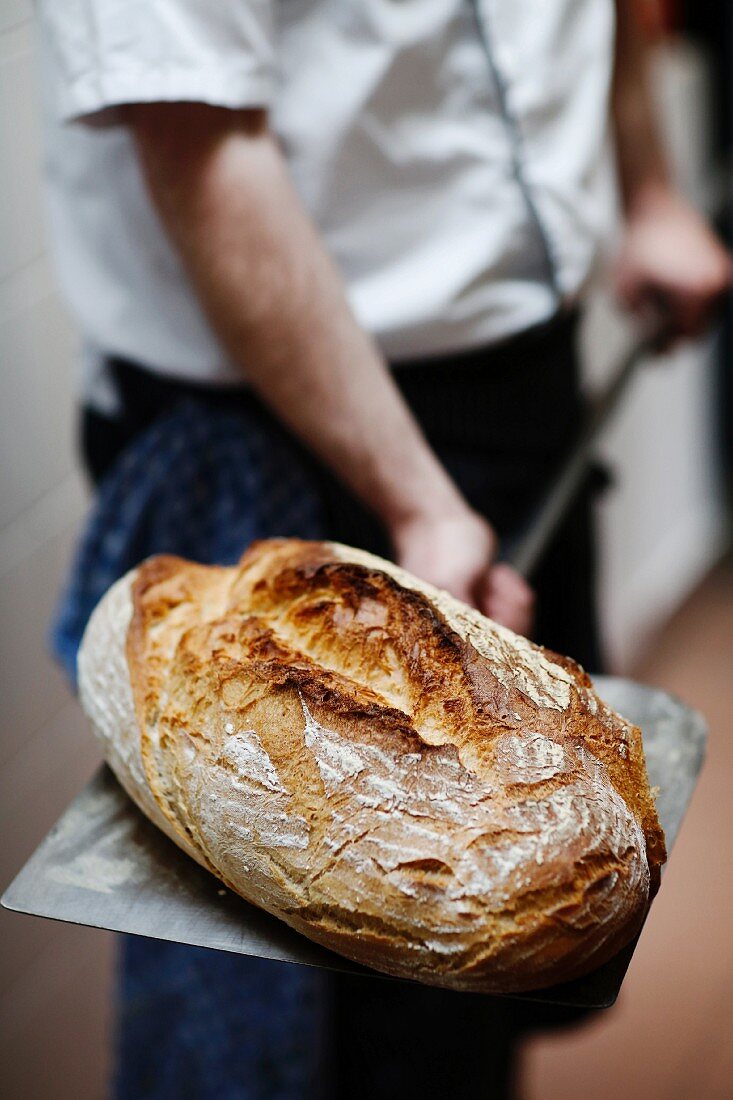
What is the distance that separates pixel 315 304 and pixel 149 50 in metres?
0.21

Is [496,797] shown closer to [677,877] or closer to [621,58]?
[621,58]

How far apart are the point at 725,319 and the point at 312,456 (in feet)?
6.18

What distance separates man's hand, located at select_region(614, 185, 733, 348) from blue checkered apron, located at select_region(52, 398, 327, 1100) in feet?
2.09

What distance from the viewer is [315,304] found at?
32.7 inches

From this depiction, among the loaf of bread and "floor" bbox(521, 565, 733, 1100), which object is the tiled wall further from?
"floor" bbox(521, 565, 733, 1100)

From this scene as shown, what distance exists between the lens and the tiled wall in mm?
A: 1153

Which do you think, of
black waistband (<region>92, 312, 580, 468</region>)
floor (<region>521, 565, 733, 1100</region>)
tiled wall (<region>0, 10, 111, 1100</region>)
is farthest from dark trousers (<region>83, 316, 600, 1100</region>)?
floor (<region>521, 565, 733, 1100</region>)

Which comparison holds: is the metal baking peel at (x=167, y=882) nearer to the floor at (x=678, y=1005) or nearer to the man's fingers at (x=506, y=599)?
the man's fingers at (x=506, y=599)

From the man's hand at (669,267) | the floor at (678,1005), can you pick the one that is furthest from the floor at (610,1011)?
the man's hand at (669,267)

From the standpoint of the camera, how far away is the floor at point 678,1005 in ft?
5.24

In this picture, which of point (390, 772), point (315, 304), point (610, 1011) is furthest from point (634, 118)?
point (610, 1011)

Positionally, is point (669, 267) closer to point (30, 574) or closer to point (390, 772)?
point (30, 574)

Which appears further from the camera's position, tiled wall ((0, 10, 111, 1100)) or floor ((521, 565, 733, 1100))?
floor ((521, 565, 733, 1100))

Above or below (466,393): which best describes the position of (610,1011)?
below
